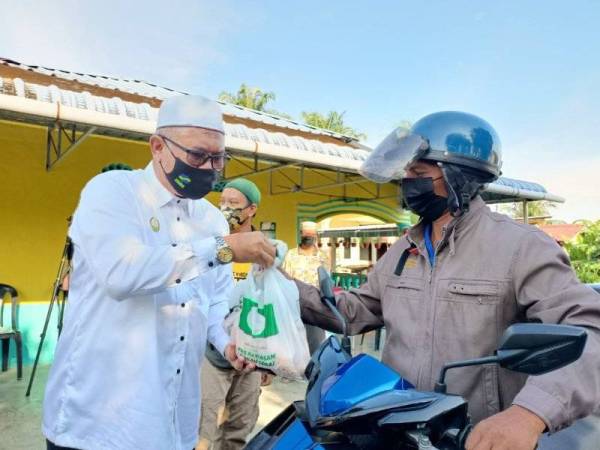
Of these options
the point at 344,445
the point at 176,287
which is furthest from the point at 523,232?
the point at 176,287

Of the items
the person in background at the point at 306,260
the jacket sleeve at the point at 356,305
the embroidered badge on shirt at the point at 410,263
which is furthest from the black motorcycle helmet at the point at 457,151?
the person in background at the point at 306,260

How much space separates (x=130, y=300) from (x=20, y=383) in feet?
14.9

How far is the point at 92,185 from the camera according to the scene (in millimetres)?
1538

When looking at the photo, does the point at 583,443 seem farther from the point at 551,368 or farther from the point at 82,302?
the point at 82,302

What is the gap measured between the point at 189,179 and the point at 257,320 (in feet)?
1.90

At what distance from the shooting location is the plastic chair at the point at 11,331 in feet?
16.7

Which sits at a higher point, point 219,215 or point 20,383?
point 219,215

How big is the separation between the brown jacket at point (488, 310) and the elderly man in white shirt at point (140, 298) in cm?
54

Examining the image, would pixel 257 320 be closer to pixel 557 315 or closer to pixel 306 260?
pixel 557 315

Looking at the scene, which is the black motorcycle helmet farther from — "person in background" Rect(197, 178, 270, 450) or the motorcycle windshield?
"person in background" Rect(197, 178, 270, 450)

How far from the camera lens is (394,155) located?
174 cm

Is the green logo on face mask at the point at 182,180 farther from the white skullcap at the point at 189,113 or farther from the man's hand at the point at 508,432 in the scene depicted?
the man's hand at the point at 508,432

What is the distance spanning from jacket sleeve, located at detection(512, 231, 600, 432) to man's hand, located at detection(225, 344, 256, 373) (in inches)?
34.7

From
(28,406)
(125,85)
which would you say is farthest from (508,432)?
(125,85)
